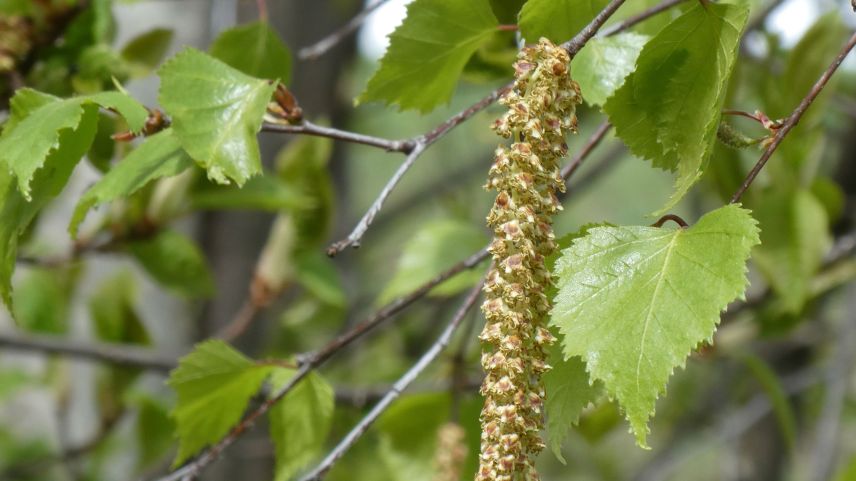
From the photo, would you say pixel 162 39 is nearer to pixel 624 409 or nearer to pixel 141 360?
pixel 141 360

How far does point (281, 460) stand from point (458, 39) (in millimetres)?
497

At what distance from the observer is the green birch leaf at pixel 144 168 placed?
0.82 meters

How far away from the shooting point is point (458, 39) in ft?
2.83

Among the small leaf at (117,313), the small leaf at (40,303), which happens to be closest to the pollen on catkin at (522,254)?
the small leaf at (117,313)

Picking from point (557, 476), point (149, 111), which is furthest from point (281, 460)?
point (557, 476)

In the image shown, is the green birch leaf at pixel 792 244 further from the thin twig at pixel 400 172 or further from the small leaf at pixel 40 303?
the small leaf at pixel 40 303

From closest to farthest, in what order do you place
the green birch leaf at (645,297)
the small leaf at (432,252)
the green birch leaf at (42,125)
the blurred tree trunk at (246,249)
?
the green birch leaf at (645,297) → the green birch leaf at (42,125) → the small leaf at (432,252) → the blurred tree trunk at (246,249)

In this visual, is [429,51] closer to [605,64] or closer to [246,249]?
[605,64]

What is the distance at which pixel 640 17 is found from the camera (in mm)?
882

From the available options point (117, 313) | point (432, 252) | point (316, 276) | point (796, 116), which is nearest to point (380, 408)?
point (796, 116)

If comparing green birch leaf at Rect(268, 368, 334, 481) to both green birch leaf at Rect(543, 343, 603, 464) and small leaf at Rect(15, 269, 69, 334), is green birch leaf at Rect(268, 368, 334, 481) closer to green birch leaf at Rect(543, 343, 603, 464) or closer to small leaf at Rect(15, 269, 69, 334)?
green birch leaf at Rect(543, 343, 603, 464)

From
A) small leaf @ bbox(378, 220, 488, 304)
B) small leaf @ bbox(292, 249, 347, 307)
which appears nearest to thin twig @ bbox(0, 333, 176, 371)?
small leaf @ bbox(292, 249, 347, 307)

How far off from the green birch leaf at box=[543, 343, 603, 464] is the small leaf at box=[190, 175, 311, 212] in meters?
0.88

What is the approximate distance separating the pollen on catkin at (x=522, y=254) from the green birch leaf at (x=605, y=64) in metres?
0.24
